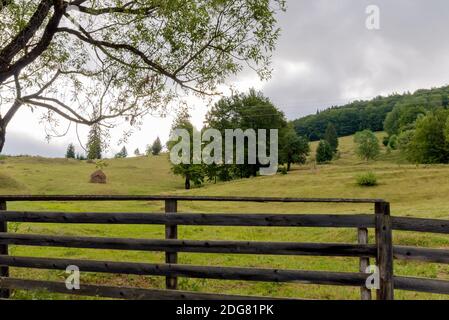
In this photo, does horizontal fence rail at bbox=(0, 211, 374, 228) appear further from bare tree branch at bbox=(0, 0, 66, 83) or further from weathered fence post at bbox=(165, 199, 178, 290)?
bare tree branch at bbox=(0, 0, 66, 83)

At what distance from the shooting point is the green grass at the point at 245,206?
12.9 meters

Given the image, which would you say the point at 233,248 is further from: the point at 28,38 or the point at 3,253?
the point at 28,38

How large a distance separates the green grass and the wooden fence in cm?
108

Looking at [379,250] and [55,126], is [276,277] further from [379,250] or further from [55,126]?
[55,126]

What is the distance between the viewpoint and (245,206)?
51.6m

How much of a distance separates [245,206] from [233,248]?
4405 cm

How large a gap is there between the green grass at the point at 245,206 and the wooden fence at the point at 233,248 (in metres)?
1.08

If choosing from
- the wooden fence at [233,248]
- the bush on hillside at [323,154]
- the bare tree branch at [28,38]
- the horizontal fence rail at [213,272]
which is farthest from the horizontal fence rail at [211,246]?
the bush on hillside at [323,154]

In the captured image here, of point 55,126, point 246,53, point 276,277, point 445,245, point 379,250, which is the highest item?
point 246,53

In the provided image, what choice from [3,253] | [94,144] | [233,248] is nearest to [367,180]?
[94,144]

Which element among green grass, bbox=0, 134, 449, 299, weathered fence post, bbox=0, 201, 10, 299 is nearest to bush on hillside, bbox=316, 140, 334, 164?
green grass, bbox=0, 134, 449, 299
